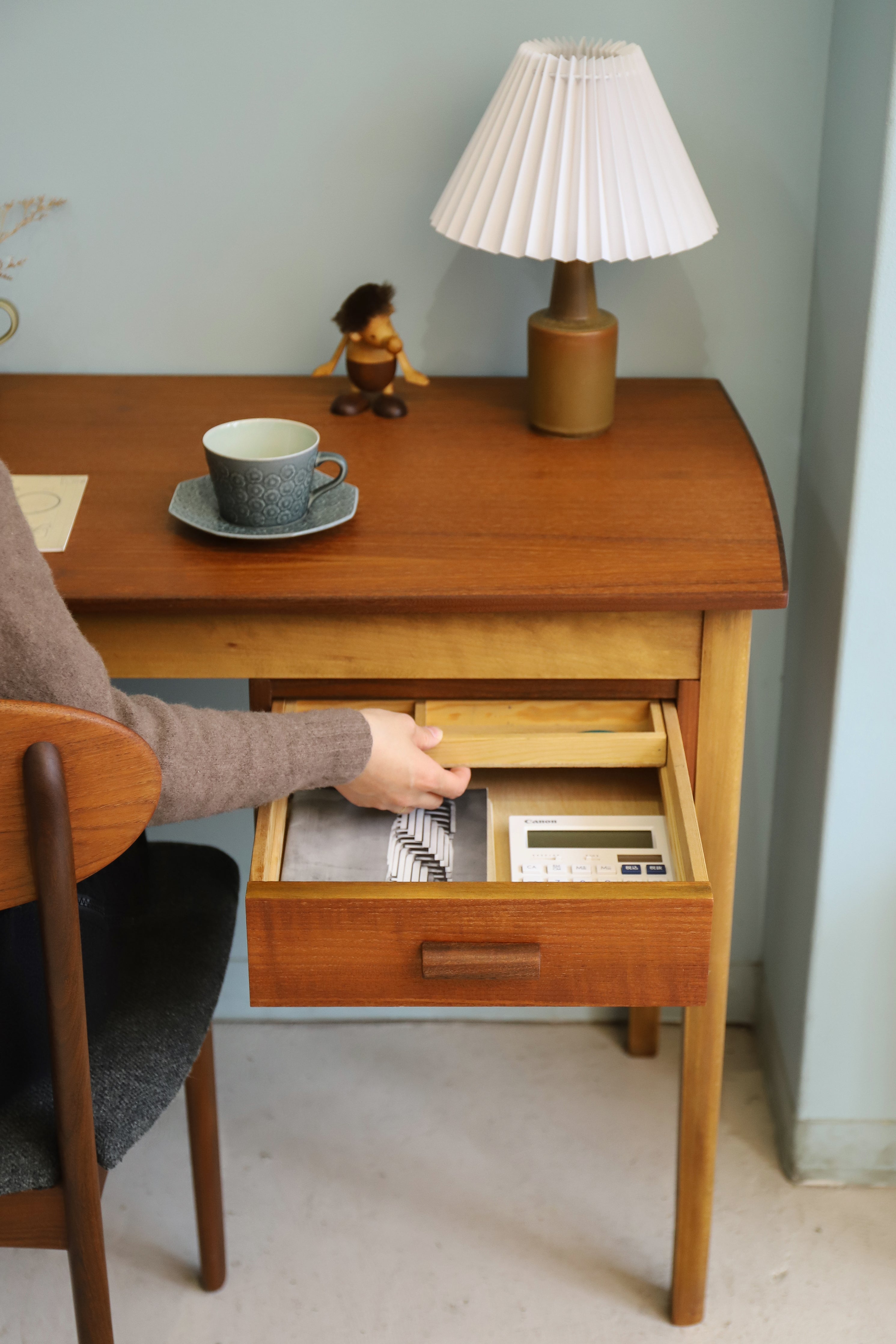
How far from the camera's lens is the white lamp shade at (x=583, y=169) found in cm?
121

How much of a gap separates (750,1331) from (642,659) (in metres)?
0.81

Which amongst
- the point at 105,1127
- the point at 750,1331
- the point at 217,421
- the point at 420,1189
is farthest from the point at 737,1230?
the point at 217,421

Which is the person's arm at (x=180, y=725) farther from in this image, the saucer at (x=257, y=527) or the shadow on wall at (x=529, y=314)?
the shadow on wall at (x=529, y=314)

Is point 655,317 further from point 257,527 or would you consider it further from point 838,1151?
point 838,1151


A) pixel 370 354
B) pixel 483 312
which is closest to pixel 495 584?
pixel 370 354

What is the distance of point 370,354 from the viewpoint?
1.40 m

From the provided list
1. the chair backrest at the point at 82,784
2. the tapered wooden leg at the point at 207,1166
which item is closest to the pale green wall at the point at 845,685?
the tapered wooden leg at the point at 207,1166

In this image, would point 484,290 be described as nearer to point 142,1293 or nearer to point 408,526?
point 408,526

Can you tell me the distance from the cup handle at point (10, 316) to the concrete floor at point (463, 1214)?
1022 millimetres

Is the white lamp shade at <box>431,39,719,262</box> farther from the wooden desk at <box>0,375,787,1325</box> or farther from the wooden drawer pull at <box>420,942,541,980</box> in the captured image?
the wooden drawer pull at <box>420,942,541,980</box>

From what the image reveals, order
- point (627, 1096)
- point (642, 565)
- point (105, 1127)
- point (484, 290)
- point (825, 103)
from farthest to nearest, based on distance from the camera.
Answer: point (627, 1096) → point (484, 290) → point (825, 103) → point (642, 565) → point (105, 1127)

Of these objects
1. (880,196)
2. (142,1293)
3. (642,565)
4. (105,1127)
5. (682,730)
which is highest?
(880,196)

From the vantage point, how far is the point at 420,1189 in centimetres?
159

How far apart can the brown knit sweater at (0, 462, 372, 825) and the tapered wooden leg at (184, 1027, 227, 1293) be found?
0.44 metres
